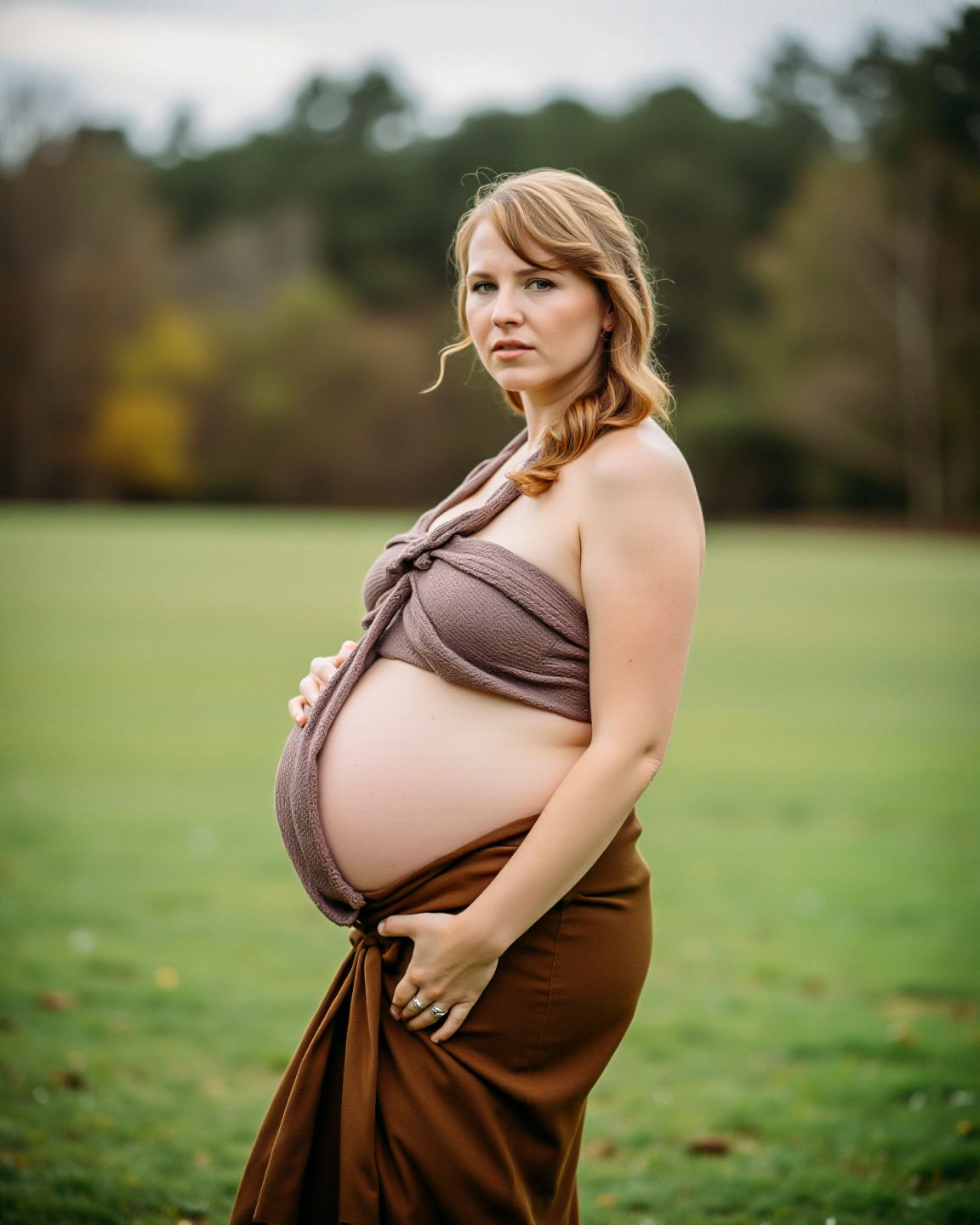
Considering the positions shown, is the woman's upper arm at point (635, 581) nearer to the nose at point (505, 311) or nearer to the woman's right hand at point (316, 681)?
the nose at point (505, 311)

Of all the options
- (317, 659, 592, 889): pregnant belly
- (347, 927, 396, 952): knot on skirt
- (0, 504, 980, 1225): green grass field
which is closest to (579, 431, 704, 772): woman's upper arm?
(317, 659, 592, 889): pregnant belly

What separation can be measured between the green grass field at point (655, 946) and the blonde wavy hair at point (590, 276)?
7.61 feet

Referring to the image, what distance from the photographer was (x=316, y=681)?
2.62 meters

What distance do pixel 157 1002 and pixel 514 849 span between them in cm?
339

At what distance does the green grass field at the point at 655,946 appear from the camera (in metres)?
3.76

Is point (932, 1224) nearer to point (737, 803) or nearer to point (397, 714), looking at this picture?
point (397, 714)

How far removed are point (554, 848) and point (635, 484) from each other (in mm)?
620

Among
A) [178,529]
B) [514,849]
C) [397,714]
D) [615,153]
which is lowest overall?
[178,529]

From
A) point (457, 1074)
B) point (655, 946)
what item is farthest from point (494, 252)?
point (655, 946)

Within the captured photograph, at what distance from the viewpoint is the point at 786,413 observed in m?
47.0

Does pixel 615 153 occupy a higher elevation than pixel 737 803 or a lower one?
higher

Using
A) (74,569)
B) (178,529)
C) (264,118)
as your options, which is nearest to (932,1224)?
(74,569)

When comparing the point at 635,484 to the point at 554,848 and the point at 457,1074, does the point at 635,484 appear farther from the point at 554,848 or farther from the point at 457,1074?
the point at 457,1074

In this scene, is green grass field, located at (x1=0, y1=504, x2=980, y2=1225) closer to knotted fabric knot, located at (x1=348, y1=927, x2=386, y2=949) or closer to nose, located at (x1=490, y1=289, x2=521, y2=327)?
knotted fabric knot, located at (x1=348, y1=927, x2=386, y2=949)
